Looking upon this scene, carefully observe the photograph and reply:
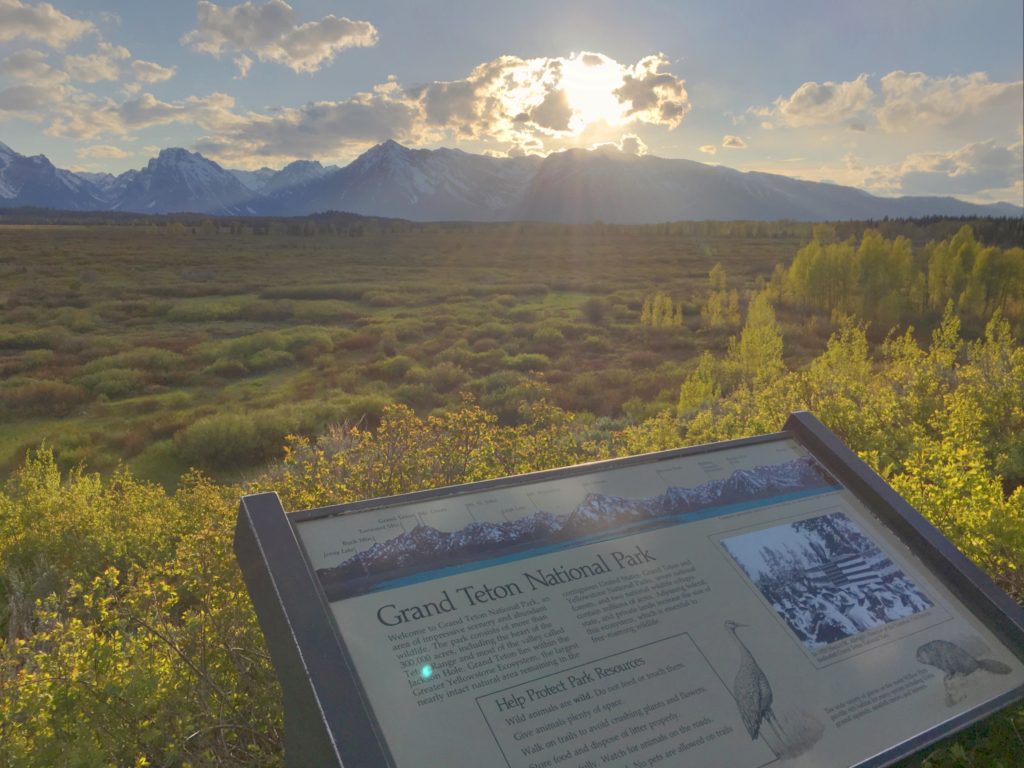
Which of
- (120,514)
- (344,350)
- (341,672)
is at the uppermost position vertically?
(341,672)

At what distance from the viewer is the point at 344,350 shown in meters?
20.8

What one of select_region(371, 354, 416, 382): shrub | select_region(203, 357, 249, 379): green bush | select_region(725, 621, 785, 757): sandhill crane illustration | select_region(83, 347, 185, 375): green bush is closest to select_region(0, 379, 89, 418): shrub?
select_region(83, 347, 185, 375): green bush

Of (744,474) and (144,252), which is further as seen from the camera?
(144,252)

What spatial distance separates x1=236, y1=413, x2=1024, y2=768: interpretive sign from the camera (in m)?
2.06

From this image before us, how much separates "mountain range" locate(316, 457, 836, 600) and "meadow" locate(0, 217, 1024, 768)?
1.14m

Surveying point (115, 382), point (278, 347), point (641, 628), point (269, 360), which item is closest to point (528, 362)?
point (269, 360)

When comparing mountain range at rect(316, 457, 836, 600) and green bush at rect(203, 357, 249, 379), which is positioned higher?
mountain range at rect(316, 457, 836, 600)

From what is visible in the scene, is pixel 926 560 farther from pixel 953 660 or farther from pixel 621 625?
pixel 621 625

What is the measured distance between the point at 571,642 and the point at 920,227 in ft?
259

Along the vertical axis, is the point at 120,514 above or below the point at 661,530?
below

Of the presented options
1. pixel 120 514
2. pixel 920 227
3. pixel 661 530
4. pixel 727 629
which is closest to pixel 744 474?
pixel 661 530

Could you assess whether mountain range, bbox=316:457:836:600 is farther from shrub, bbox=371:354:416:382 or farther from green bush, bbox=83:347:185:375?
green bush, bbox=83:347:185:375

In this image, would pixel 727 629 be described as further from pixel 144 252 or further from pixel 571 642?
pixel 144 252

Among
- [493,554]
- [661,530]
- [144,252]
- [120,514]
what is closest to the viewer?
[493,554]
